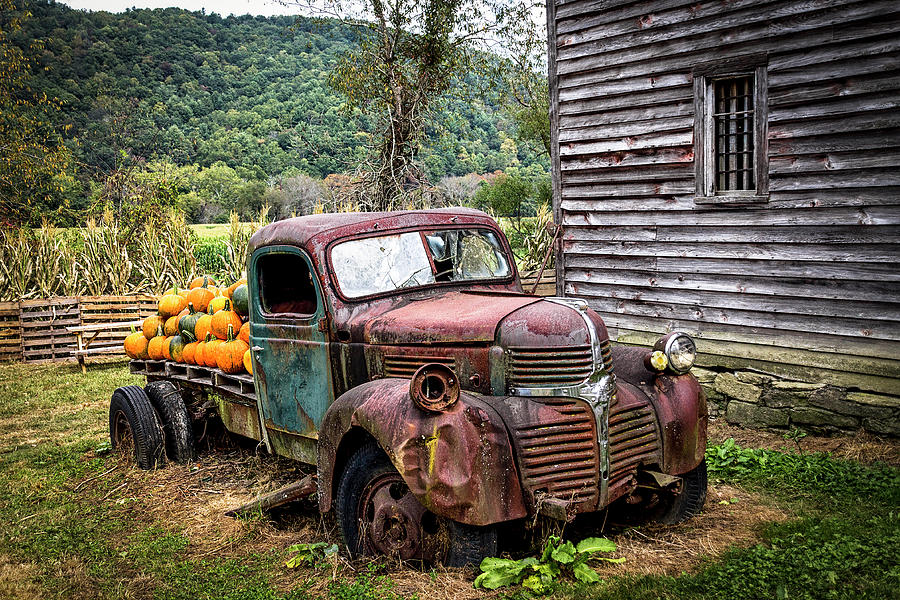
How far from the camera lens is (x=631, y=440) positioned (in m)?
4.32

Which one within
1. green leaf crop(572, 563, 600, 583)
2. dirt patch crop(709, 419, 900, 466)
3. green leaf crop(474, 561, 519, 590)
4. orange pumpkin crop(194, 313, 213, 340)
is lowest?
dirt patch crop(709, 419, 900, 466)

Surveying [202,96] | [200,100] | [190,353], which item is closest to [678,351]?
[190,353]

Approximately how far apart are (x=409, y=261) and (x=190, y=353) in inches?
113

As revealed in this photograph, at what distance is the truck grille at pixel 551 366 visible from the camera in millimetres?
4117

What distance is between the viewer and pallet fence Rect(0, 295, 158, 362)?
14523mm

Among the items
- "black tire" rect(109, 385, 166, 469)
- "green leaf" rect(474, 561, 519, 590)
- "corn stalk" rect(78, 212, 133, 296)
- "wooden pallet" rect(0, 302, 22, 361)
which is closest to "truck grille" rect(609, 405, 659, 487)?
"green leaf" rect(474, 561, 519, 590)

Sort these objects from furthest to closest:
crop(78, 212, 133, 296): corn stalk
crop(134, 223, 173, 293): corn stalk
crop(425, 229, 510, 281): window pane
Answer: crop(134, 223, 173, 293): corn stalk, crop(78, 212, 133, 296): corn stalk, crop(425, 229, 510, 281): window pane

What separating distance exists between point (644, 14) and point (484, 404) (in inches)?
251

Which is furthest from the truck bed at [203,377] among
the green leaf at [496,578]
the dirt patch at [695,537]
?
the dirt patch at [695,537]

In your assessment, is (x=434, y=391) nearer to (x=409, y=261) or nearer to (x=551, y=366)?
(x=551, y=366)

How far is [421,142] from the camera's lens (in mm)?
18531

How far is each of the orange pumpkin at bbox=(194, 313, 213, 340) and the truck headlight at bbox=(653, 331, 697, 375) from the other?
4.29 metres

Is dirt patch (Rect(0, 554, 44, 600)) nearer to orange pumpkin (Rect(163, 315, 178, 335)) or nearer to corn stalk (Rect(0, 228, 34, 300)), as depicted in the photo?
orange pumpkin (Rect(163, 315, 178, 335))

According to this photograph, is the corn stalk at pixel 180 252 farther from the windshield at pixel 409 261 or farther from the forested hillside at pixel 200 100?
the windshield at pixel 409 261
